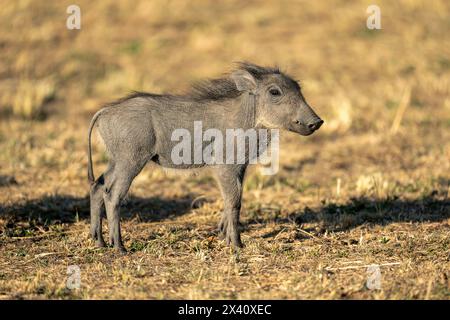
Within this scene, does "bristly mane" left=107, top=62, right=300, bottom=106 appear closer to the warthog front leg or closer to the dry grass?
the warthog front leg

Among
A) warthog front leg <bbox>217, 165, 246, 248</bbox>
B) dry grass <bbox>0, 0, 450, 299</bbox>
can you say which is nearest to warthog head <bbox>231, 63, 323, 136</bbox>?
warthog front leg <bbox>217, 165, 246, 248</bbox>

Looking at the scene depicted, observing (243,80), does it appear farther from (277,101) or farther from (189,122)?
(189,122)

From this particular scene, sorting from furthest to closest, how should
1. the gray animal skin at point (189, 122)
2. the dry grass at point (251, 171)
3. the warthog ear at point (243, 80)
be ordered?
the warthog ear at point (243, 80) < the gray animal skin at point (189, 122) < the dry grass at point (251, 171)

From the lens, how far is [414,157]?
36.1 ft

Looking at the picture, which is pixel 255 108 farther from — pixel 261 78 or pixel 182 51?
pixel 182 51

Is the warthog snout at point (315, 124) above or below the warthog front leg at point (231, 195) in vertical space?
above

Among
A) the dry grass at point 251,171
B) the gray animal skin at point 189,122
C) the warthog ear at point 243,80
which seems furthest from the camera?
the warthog ear at point 243,80

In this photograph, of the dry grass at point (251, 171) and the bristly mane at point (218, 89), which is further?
the bristly mane at point (218, 89)

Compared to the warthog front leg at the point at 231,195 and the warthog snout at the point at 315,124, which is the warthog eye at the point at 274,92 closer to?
the warthog snout at the point at 315,124

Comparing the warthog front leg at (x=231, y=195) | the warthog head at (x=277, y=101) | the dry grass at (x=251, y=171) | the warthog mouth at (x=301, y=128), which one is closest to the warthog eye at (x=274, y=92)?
the warthog head at (x=277, y=101)

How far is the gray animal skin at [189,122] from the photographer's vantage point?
677cm

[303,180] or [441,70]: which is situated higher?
[441,70]

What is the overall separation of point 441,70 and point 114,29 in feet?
22.9
